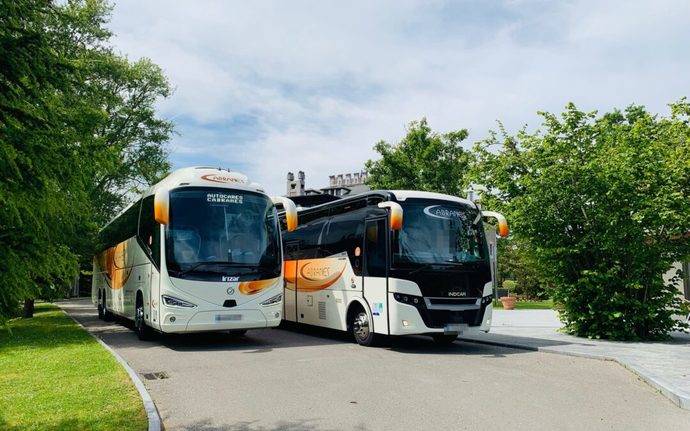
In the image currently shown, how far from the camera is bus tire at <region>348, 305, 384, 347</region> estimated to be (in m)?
12.5

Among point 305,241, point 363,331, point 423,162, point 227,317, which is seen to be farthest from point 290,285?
point 423,162

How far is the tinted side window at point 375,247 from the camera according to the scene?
12.0 metres

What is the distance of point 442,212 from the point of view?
12.4m

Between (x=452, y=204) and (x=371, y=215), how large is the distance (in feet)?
6.05

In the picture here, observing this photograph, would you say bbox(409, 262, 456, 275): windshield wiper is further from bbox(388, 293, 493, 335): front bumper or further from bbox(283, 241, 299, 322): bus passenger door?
bbox(283, 241, 299, 322): bus passenger door

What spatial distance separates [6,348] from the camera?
12.7 m

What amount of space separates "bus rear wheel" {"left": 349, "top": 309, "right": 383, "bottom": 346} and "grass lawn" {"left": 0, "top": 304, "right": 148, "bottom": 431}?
530 cm

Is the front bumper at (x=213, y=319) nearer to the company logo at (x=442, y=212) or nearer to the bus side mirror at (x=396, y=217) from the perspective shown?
the bus side mirror at (x=396, y=217)

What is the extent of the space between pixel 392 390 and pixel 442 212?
5.41 metres

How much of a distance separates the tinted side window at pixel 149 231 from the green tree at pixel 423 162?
20050 millimetres

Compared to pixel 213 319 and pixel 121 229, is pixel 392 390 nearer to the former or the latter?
pixel 213 319

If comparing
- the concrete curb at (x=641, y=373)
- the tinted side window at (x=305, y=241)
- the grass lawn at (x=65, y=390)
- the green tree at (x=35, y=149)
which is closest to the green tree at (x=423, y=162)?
the tinted side window at (x=305, y=241)

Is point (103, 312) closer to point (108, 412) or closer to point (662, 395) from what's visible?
point (108, 412)

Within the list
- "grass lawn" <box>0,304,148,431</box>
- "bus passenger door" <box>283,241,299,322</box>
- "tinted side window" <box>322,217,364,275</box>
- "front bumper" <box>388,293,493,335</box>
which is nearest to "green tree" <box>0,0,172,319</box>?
"grass lawn" <box>0,304,148,431</box>
